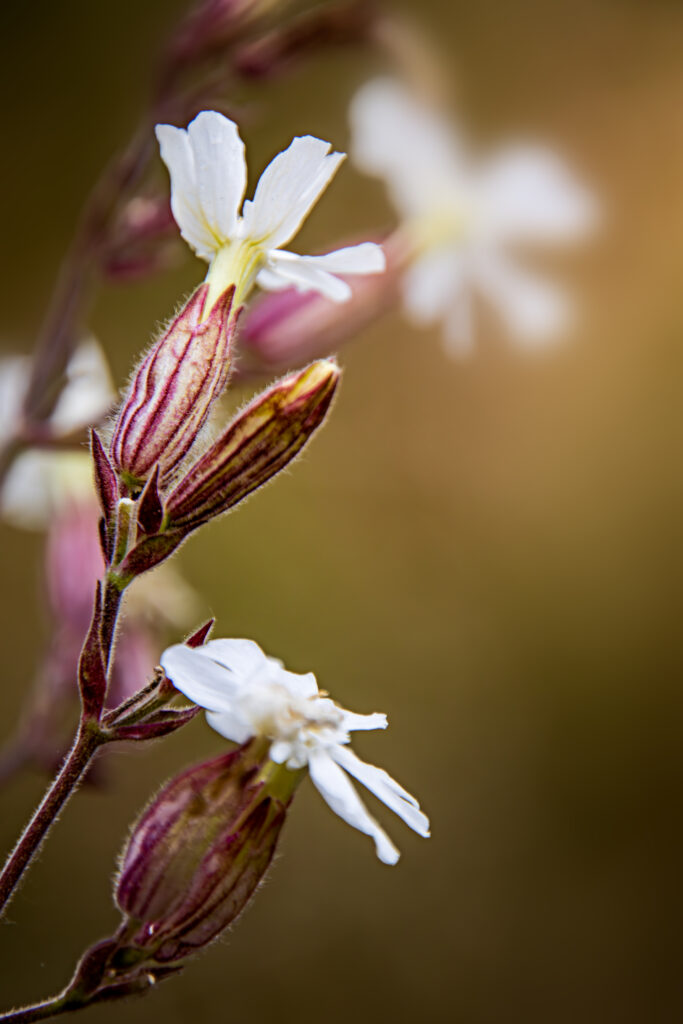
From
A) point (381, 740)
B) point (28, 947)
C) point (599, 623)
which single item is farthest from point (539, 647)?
point (28, 947)

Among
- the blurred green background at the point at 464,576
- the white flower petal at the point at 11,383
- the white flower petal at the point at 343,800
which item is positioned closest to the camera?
the white flower petal at the point at 343,800

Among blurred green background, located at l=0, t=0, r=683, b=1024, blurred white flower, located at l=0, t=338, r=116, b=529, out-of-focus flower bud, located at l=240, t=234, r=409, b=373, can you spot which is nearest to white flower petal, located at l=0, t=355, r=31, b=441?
blurred white flower, located at l=0, t=338, r=116, b=529

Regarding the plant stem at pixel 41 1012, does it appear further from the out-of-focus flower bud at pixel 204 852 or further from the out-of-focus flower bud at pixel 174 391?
the out-of-focus flower bud at pixel 174 391

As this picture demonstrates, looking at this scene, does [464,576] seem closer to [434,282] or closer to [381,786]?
[434,282]

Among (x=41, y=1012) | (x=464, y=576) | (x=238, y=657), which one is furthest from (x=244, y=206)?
(x=464, y=576)

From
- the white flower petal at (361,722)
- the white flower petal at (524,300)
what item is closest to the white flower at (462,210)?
the white flower petal at (524,300)

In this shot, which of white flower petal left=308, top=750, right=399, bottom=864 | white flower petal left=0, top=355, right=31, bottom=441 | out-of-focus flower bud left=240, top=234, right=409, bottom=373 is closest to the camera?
white flower petal left=308, top=750, right=399, bottom=864

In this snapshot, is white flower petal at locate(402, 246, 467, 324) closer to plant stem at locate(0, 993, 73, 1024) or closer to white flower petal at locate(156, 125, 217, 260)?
white flower petal at locate(156, 125, 217, 260)
